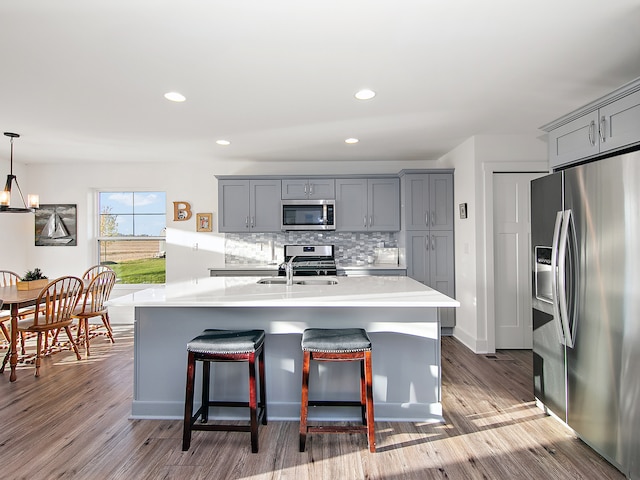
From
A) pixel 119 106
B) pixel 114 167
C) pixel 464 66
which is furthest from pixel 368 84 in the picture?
pixel 114 167

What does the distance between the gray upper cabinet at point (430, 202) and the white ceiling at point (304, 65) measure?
0.79 meters

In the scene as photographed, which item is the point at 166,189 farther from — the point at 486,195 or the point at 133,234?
the point at 486,195

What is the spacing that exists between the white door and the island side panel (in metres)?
1.93

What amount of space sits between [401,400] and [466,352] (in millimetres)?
1737

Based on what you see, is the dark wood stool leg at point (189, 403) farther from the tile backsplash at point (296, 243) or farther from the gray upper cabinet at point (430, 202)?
the gray upper cabinet at point (430, 202)

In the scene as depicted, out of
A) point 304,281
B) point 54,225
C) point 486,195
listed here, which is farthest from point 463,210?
point 54,225

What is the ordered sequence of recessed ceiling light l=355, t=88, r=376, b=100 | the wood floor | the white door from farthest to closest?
the white door
recessed ceiling light l=355, t=88, r=376, b=100
the wood floor

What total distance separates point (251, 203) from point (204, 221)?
80 centimetres

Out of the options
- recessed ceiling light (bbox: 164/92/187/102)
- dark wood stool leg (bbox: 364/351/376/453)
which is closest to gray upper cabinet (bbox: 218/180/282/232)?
recessed ceiling light (bbox: 164/92/187/102)

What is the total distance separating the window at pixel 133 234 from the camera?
518 cm

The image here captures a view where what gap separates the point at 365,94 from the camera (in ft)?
8.78

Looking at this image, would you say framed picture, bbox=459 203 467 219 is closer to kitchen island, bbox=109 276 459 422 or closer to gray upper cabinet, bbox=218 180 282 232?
kitchen island, bbox=109 276 459 422

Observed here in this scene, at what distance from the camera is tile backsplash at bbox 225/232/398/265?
5016 millimetres

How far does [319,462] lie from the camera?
6.33 ft
